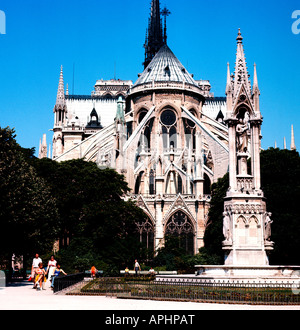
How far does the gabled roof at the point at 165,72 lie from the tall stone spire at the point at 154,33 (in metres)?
27.8

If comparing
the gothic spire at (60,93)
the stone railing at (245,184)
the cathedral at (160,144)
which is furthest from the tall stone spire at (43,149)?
the stone railing at (245,184)

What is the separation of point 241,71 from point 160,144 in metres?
42.0

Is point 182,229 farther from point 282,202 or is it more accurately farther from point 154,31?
point 154,31

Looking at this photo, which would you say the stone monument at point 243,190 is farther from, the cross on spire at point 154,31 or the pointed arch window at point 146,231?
the cross on spire at point 154,31

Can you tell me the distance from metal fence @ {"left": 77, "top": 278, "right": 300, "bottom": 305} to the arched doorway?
40.8 metres

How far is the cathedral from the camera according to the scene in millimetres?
61219

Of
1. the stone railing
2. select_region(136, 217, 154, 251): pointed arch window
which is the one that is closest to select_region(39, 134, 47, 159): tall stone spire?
select_region(136, 217, 154, 251): pointed arch window

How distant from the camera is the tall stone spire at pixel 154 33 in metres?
111

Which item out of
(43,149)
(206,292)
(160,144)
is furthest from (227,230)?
(43,149)

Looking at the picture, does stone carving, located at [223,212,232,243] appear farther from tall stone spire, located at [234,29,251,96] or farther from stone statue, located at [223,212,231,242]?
tall stone spire, located at [234,29,251,96]

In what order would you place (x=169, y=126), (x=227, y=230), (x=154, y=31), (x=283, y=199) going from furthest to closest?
(x=154, y=31)
(x=169, y=126)
(x=283, y=199)
(x=227, y=230)

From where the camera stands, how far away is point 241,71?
23719mm
